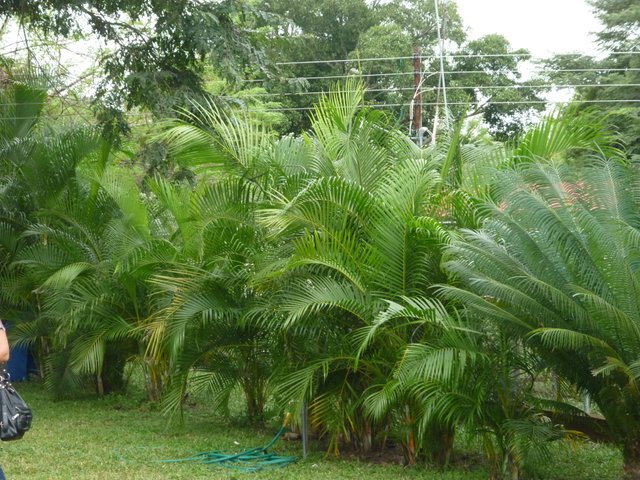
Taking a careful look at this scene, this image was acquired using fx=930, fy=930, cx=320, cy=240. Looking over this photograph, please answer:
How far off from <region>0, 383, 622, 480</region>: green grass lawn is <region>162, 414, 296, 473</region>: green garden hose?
159 mm

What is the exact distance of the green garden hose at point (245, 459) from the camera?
28.2 ft

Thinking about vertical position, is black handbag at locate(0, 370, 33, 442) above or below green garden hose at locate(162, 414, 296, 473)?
above

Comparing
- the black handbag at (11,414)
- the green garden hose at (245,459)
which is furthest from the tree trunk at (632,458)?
the black handbag at (11,414)

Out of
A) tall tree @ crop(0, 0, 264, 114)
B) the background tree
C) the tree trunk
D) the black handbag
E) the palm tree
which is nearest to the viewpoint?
the black handbag

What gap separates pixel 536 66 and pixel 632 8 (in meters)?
4.03

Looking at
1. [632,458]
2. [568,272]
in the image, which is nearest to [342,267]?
[568,272]

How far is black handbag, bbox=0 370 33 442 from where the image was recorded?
552cm

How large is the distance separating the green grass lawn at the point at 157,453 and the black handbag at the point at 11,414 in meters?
2.53

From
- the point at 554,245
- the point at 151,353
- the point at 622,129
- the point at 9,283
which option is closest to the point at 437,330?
the point at 554,245

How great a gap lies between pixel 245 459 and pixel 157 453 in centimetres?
93

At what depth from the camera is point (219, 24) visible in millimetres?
12773

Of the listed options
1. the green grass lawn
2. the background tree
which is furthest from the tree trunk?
the background tree

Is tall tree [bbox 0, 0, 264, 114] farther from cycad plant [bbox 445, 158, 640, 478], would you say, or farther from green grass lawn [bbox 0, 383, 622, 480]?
cycad plant [bbox 445, 158, 640, 478]

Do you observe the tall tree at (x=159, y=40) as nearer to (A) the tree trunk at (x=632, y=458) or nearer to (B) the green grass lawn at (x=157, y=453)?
(B) the green grass lawn at (x=157, y=453)
